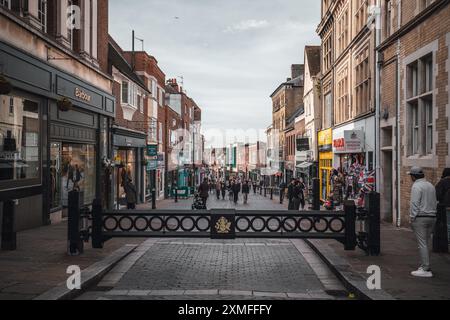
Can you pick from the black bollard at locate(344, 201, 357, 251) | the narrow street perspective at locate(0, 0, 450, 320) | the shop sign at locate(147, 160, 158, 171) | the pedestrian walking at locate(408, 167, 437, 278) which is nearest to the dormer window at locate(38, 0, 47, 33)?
the narrow street perspective at locate(0, 0, 450, 320)

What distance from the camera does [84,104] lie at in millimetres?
20281

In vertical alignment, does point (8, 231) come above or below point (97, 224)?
below

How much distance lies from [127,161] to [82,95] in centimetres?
1054

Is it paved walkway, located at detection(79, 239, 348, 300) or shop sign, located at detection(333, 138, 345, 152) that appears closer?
paved walkway, located at detection(79, 239, 348, 300)

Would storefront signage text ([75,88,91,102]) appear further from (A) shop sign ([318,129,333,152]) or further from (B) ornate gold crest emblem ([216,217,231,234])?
(A) shop sign ([318,129,333,152])

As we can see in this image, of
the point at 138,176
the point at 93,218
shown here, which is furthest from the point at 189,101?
the point at 93,218

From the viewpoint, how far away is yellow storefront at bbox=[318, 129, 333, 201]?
3070 cm

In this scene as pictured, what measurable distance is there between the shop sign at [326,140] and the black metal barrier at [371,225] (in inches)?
786

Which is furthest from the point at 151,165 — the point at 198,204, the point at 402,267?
the point at 402,267

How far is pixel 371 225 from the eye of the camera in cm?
1033

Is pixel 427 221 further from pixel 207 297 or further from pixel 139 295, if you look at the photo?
pixel 139 295

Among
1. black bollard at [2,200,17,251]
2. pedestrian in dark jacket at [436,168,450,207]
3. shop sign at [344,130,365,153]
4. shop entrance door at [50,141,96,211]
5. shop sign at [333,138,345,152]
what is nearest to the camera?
black bollard at [2,200,17,251]

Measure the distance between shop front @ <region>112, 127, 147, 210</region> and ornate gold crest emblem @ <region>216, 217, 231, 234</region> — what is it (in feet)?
45.0

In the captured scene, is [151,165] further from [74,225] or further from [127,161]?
[74,225]
